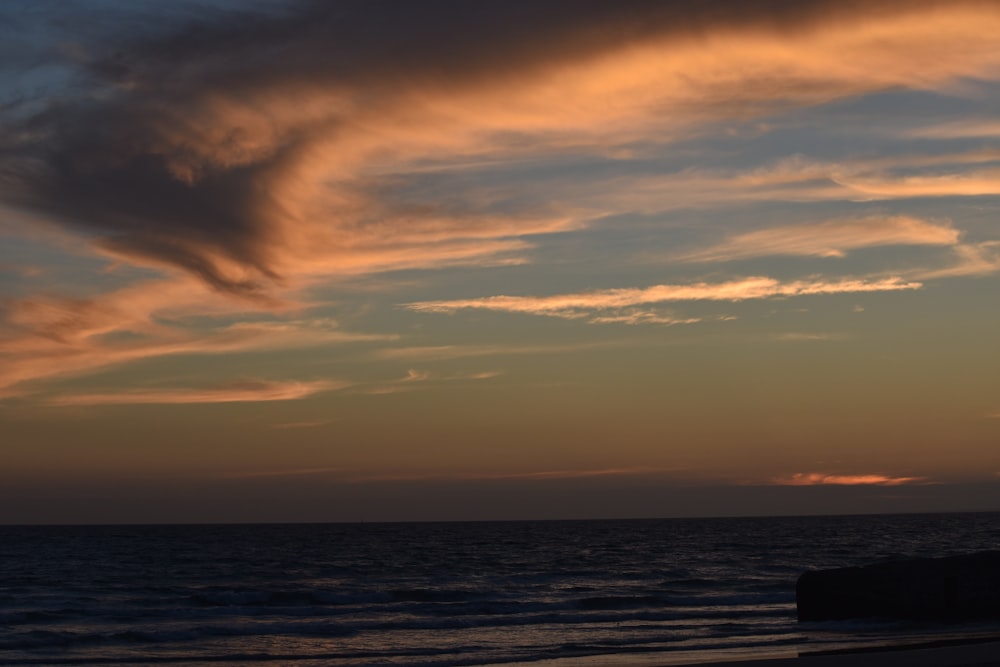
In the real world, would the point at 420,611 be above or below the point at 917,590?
below

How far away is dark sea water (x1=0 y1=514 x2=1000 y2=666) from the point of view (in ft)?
84.2

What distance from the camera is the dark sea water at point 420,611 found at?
25656 millimetres

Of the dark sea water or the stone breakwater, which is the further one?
the stone breakwater

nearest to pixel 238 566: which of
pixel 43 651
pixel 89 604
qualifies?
pixel 89 604

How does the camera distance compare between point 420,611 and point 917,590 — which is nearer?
point 917,590

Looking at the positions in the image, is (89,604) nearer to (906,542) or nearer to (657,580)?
(657,580)

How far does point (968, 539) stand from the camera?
89875mm

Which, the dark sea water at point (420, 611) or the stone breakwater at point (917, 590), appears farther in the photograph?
the stone breakwater at point (917, 590)

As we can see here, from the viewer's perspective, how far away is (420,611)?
3656cm

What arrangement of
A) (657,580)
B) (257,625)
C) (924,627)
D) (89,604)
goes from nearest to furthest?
(924,627) < (257,625) < (89,604) < (657,580)

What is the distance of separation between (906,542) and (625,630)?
212 feet

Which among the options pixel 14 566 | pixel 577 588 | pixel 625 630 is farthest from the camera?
pixel 14 566

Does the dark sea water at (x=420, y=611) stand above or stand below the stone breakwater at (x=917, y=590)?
below

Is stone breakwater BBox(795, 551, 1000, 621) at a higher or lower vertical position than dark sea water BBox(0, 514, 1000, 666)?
higher
